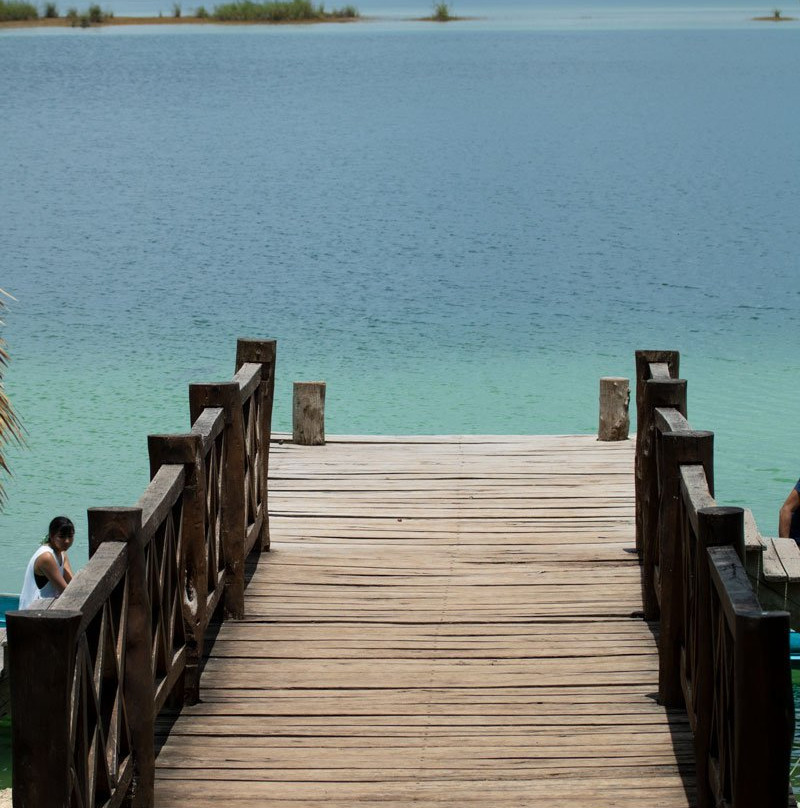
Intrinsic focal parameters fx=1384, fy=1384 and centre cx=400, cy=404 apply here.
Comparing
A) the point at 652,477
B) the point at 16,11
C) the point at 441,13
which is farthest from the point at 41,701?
the point at 441,13

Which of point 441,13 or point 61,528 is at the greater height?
point 441,13

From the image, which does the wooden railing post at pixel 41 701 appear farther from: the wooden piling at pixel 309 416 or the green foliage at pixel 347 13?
the green foliage at pixel 347 13

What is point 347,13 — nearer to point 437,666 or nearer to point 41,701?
point 437,666

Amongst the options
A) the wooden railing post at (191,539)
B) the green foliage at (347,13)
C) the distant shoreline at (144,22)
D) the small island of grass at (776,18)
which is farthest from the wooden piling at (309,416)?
the small island of grass at (776,18)

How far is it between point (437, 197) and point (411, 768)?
3479 centimetres

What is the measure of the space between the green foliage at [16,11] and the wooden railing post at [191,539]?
291 feet

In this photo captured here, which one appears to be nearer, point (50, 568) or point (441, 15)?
point (50, 568)

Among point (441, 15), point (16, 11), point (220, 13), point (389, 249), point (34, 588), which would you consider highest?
point (441, 15)

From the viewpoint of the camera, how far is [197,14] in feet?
328

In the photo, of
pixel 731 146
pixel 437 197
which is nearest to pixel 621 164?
pixel 731 146

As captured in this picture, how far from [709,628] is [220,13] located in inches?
3729

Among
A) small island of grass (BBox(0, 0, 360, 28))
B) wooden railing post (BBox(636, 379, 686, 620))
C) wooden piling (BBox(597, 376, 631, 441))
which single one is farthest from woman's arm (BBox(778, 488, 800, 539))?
small island of grass (BBox(0, 0, 360, 28))

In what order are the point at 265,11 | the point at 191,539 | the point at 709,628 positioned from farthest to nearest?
1. the point at 265,11
2. the point at 191,539
3. the point at 709,628

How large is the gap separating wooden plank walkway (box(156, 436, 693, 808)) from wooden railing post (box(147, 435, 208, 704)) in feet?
0.62
